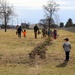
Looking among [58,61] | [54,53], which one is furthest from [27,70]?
[54,53]

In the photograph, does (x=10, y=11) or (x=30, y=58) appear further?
(x=10, y=11)

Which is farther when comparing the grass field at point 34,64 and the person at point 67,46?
the person at point 67,46

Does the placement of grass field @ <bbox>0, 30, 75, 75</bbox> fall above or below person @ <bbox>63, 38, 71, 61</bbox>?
below

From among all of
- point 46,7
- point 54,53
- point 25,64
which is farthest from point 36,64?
point 46,7

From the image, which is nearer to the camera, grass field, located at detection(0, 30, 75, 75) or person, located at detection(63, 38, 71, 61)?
grass field, located at detection(0, 30, 75, 75)

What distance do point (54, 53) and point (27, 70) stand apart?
21.0 feet

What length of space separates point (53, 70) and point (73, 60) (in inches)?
142

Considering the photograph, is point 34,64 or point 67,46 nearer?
point 34,64

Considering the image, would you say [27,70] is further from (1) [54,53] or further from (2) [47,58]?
(1) [54,53]

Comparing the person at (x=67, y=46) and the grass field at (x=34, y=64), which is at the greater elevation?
the person at (x=67, y=46)

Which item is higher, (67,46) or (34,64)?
(67,46)

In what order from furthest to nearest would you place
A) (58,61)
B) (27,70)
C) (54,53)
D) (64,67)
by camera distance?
(54,53) < (58,61) < (64,67) < (27,70)

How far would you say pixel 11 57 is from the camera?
23.2 m

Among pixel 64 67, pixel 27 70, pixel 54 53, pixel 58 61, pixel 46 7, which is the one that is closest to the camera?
pixel 27 70
